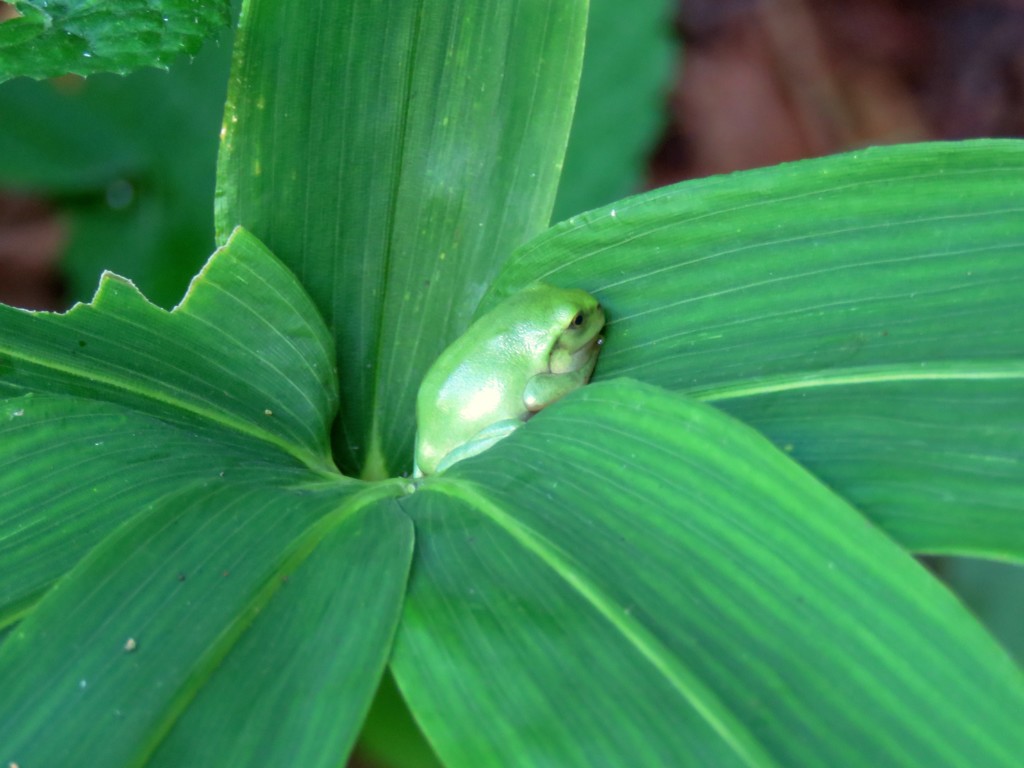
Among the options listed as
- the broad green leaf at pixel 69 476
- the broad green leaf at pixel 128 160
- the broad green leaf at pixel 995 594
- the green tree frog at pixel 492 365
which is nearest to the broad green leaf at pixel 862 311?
the green tree frog at pixel 492 365

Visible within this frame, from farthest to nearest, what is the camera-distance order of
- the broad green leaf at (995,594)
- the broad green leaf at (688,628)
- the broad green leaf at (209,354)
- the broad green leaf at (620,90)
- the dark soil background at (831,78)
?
1. the dark soil background at (831,78)
2. the broad green leaf at (620,90)
3. the broad green leaf at (995,594)
4. the broad green leaf at (209,354)
5. the broad green leaf at (688,628)

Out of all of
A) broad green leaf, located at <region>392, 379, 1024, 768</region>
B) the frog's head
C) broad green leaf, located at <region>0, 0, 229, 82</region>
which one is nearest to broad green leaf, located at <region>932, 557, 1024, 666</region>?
the frog's head

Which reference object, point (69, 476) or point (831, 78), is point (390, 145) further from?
point (831, 78)

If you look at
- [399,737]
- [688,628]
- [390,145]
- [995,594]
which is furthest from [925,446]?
[995,594]

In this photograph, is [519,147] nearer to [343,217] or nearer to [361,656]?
[343,217]

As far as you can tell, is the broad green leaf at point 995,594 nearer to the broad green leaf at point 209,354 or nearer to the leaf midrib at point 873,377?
the leaf midrib at point 873,377

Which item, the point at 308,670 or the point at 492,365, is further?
the point at 492,365
